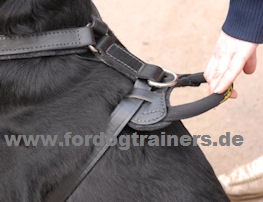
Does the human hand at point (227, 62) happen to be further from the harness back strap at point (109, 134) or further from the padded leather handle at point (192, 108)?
the harness back strap at point (109, 134)

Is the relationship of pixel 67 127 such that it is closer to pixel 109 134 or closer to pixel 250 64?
pixel 109 134

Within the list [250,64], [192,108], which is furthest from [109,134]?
[250,64]

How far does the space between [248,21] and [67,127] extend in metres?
0.51

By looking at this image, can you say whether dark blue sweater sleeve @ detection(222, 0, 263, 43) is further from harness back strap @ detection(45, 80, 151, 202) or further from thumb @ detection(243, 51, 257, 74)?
harness back strap @ detection(45, 80, 151, 202)

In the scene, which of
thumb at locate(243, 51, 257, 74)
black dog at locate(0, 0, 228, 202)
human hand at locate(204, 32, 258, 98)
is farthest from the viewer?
thumb at locate(243, 51, 257, 74)

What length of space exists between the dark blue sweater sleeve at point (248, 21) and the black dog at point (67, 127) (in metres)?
0.31

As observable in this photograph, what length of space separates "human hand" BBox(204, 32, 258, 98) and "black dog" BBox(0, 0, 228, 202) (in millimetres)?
204

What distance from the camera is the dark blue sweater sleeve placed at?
1248 mm

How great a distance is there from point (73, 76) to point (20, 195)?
31 centimetres

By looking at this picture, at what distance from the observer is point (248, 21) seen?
4.13 feet

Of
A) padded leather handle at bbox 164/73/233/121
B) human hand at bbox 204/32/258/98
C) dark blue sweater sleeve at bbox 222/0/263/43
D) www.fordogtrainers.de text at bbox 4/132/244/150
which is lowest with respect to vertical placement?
www.fordogtrainers.de text at bbox 4/132/244/150

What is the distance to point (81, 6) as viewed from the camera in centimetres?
122

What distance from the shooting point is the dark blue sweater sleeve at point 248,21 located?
1248 millimetres

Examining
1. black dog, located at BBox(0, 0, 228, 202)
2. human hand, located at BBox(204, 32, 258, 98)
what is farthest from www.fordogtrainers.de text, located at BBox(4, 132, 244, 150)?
human hand, located at BBox(204, 32, 258, 98)
